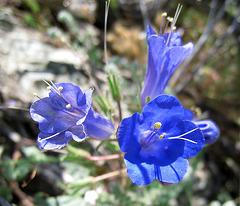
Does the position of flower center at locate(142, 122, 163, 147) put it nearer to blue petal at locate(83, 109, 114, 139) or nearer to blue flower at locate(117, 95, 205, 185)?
blue flower at locate(117, 95, 205, 185)

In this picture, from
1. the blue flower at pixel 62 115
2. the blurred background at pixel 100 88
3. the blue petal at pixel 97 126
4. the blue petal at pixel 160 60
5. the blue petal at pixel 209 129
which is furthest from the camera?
the blurred background at pixel 100 88

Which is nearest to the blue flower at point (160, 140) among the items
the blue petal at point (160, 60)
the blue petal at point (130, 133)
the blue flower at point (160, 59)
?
the blue petal at point (130, 133)

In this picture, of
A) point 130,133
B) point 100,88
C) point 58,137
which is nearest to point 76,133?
point 58,137

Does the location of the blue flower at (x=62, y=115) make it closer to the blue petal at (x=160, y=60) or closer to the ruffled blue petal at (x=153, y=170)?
the ruffled blue petal at (x=153, y=170)

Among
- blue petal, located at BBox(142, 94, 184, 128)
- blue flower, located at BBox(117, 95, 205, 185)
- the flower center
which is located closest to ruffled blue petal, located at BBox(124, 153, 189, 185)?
blue flower, located at BBox(117, 95, 205, 185)

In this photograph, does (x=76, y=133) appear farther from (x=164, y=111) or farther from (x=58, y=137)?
(x=164, y=111)

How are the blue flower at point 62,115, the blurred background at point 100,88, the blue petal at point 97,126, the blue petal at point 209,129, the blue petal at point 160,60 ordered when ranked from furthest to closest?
1. the blurred background at point 100,88
2. the blue petal at point 209,129
3. the blue petal at point 160,60
4. the blue petal at point 97,126
5. the blue flower at point 62,115
